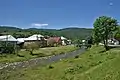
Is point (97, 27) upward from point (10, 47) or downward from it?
upward

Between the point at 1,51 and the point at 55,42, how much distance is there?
75.9m

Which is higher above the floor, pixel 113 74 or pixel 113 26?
pixel 113 26

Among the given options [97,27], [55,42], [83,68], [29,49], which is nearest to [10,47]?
[29,49]

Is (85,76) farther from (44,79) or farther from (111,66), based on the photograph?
(44,79)

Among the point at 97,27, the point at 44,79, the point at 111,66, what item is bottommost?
the point at 44,79

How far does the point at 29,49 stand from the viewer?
322 feet

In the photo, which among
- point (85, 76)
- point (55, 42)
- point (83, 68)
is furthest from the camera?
point (55, 42)

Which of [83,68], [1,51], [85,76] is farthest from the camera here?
[1,51]

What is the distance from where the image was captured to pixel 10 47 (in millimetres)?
84812

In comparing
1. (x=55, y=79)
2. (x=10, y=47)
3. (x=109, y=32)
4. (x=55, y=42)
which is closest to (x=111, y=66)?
(x=55, y=79)

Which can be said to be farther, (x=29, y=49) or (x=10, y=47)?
(x=29, y=49)

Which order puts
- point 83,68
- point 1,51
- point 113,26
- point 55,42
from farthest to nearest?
point 55,42 → point 113,26 → point 1,51 → point 83,68

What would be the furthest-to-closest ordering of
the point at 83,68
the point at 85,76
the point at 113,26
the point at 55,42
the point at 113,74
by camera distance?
the point at 55,42 → the point at 113,26 → the point at 83,68 → the point at 85,76 → the point at 113,74

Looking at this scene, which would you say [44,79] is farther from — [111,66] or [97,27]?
[97,27]
